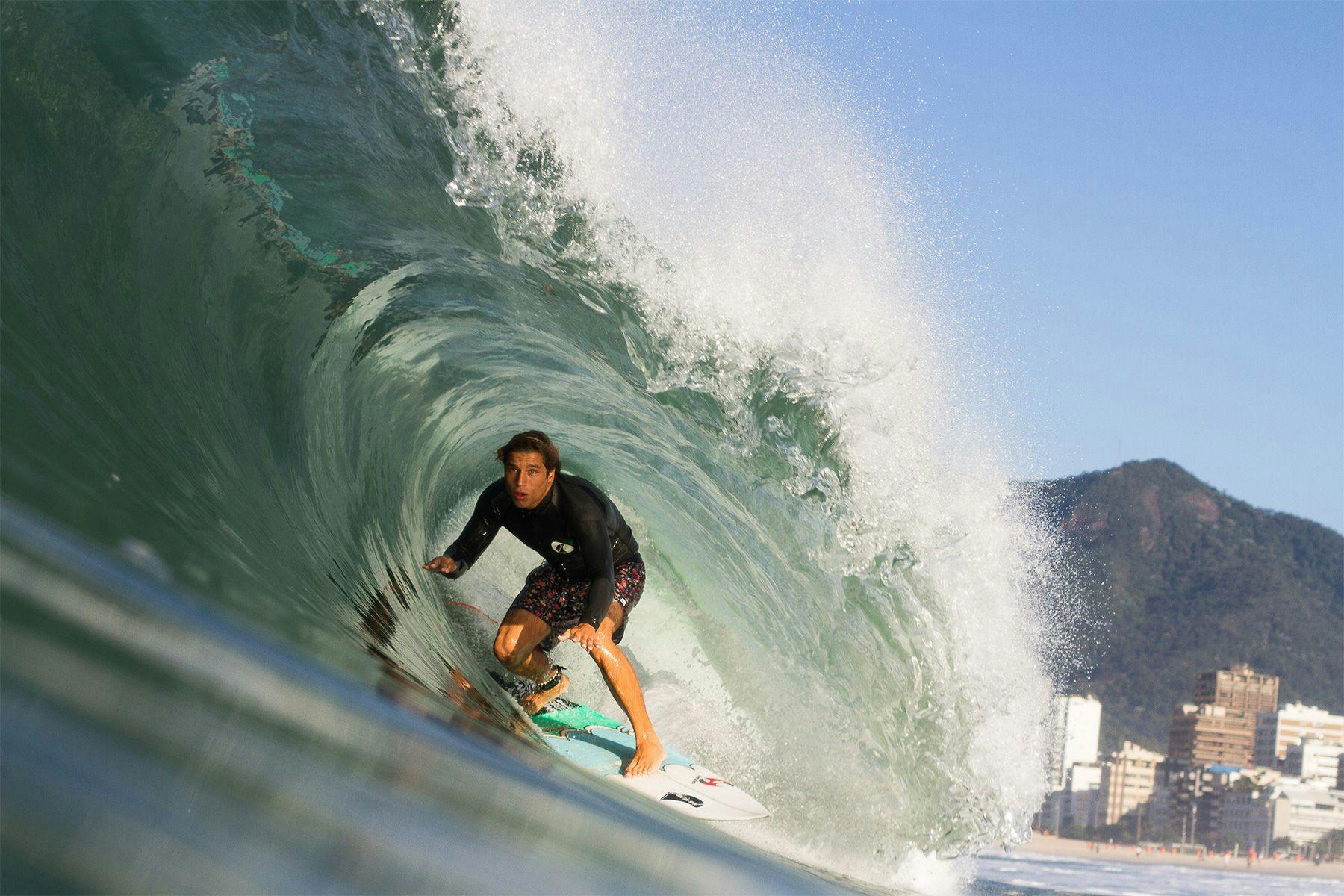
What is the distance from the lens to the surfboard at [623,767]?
330 centimetres

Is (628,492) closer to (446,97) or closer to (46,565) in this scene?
(446,97)

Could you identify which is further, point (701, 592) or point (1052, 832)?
point (1052, 832)

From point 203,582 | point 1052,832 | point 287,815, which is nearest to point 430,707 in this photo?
point 203,582

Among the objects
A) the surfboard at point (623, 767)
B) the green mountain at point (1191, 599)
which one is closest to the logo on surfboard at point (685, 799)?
the surfboard at point (623, 767)

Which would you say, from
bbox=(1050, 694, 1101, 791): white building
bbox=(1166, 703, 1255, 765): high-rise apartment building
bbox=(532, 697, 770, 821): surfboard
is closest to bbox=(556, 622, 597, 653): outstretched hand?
bbox=(532, 697, 770, 821): surfboard

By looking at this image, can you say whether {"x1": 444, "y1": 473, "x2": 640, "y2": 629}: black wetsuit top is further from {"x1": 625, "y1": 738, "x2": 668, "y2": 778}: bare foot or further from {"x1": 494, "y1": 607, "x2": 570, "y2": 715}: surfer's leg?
{"x1": 625, "y1": 738, "x2": 668, "y2": 778}: bare foot

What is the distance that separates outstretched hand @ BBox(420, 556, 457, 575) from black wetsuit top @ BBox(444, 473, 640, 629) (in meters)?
0.02

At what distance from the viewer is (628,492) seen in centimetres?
535

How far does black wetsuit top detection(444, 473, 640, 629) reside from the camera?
3.19 metres

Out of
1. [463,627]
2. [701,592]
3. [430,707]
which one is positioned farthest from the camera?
[701,592]

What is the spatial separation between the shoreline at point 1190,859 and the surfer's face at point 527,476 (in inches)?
1989

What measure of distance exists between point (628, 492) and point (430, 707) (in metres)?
3.25

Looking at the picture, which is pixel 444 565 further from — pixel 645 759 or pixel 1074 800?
pixel 1074 800

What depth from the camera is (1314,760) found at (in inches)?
3103
